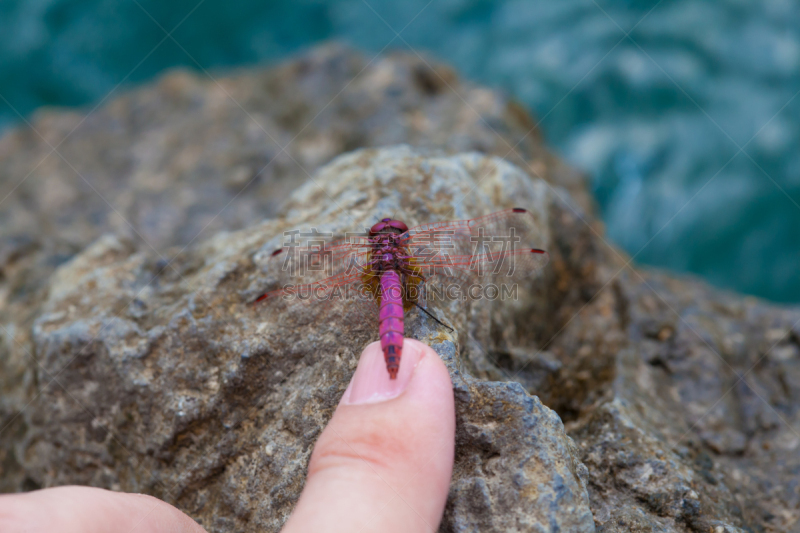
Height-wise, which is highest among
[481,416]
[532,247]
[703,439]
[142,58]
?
[142,58]

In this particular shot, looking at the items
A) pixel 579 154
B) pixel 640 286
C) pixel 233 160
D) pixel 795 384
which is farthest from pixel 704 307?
pixel 579 154

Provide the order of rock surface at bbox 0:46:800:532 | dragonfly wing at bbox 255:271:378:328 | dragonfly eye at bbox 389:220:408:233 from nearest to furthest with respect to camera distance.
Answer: rock surface at bbox 0:46:800:532
dragonfly wing at bbox 255:271:378:328
dragonfly eye at bbox 389:220:408:233

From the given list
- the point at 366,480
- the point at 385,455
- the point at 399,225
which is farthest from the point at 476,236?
the point at 366,480

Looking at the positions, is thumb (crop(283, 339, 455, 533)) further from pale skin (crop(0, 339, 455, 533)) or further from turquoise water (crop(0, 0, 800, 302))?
turquoise water (crop(0, 0, 800, 302))

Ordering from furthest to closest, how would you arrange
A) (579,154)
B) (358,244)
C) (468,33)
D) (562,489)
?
(468,33) < (579,154) < (358,244) < (562,489)

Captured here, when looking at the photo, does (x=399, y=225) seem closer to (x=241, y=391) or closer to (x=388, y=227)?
(x=388, y=227)

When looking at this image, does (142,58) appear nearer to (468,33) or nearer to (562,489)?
(468,33)

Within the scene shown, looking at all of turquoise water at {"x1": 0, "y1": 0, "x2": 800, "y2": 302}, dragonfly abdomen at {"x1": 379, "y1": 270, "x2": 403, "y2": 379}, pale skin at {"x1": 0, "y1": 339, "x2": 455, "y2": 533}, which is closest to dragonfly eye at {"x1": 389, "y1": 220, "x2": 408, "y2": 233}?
dragonfly abdomen at {"x1": 379, "y1": 270, "x2": 403, "y2": 379}
